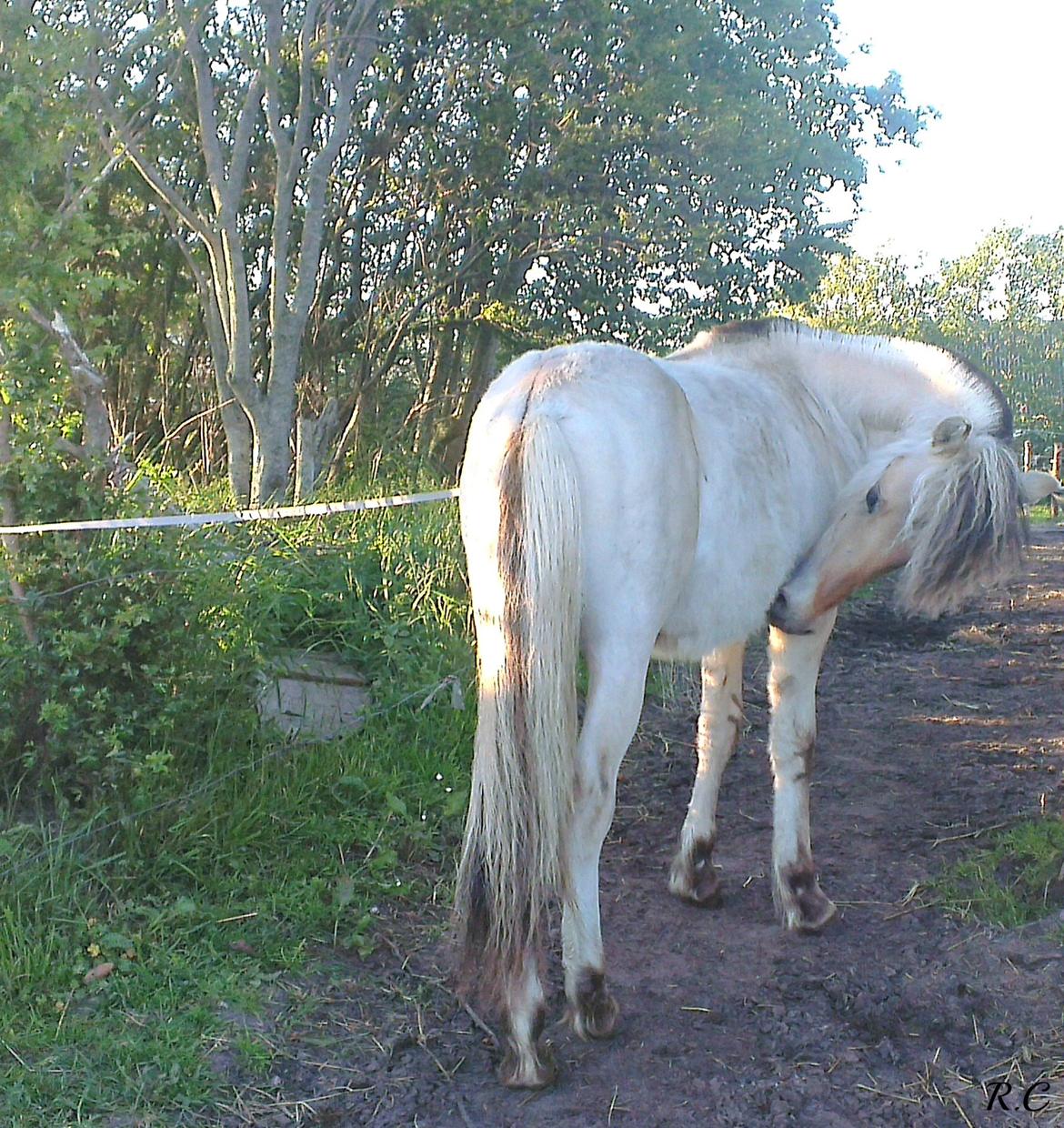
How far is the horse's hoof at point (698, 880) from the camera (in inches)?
135

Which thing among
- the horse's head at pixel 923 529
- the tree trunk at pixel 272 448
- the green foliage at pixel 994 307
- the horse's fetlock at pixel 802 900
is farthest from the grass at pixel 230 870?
the green foliage at pixel 994 307

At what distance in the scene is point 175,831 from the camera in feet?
10.2

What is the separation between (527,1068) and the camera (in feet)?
7.80

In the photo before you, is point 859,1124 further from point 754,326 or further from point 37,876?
point 754,326

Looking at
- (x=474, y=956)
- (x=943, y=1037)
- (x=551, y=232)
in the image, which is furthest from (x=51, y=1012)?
(x=551, y=232)

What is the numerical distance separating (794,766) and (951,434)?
115 cm

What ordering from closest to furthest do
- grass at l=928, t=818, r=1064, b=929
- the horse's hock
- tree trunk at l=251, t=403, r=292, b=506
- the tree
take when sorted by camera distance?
1. grass at l=928, t=818, r=1064, b=929
2. the horse's hock
3. the tree
4. tree trunk at l=251, t=403, r=292, b=506

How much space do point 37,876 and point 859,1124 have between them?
211 centimetres

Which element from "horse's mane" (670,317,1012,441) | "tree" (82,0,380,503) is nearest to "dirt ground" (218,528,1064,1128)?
"horse's mane" (670,317,1012,441)

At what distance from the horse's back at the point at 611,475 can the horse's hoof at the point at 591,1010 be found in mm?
818

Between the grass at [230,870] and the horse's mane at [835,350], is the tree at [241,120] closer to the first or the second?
the grass at [230,870]

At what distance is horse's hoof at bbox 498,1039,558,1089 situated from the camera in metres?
2.38

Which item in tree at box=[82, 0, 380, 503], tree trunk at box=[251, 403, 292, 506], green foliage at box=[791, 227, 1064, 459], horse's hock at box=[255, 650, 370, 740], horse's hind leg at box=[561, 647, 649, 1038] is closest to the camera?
horse's hind leg at box=[561, 647, 649, 1038]

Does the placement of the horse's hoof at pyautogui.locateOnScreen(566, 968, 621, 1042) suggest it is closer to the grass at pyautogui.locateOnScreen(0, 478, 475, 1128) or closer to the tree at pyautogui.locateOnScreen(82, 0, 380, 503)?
the grass at pyautogui.locateOnScreen(0, 478, 475, 1128)
